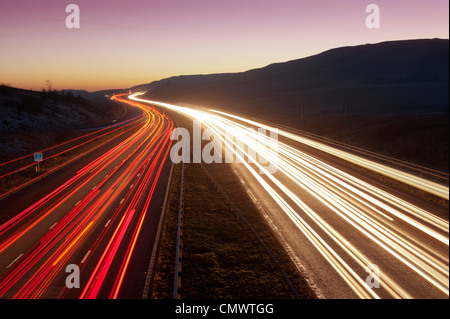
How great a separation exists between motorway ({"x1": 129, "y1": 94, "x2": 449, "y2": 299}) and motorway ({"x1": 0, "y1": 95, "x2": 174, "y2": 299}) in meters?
6.58

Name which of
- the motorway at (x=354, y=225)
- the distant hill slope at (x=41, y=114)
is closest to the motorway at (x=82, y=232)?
the motorway at (x=354, y=225)

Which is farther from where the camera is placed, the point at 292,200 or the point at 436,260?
the point at 292,200

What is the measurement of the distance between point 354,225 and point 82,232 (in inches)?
524

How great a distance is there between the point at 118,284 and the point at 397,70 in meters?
204

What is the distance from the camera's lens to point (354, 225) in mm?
15734

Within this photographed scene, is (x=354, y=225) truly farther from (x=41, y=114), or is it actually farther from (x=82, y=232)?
(x=41, y=114)

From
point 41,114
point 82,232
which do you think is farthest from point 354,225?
point 41,114

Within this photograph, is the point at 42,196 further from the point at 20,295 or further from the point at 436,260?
the point at 436,260

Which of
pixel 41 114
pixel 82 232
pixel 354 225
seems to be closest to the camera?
pixel 82 232

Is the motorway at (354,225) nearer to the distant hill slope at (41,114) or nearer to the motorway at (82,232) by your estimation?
the motorway at (82,232)

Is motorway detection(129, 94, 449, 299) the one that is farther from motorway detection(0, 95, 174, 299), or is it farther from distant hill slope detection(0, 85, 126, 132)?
distant hill slope detection(0, 85, 126, 132)

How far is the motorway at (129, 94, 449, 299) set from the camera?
11.1m

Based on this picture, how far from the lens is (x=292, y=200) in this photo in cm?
1980
